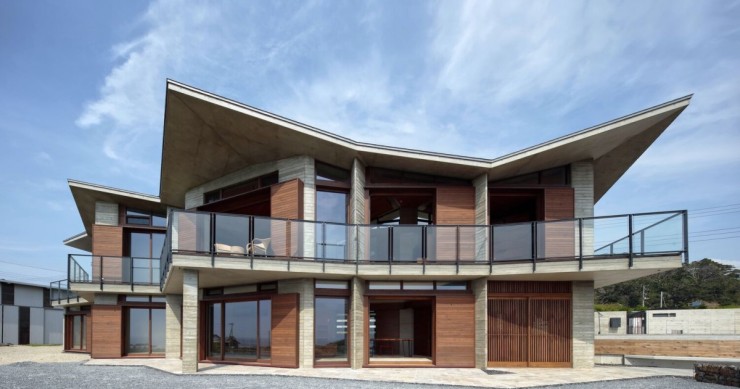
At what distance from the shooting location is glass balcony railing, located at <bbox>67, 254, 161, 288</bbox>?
19.4 m

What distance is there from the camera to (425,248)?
13.6 metres

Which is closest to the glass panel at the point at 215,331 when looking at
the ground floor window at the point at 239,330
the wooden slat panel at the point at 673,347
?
the ground floor window at the point at 239,330

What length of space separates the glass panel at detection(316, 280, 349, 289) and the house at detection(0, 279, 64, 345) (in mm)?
31451

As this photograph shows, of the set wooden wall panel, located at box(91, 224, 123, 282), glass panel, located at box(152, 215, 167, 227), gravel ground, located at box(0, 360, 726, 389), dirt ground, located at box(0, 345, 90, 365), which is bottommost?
dirt ground, located at box(0, 345, 90, 365)

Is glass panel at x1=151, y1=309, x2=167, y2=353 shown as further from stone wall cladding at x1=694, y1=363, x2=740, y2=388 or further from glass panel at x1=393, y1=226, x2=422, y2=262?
Answer: stone wall cladding at x1=694, y1=363, x2=740, y2=388

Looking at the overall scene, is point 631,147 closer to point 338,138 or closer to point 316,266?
point 338,138

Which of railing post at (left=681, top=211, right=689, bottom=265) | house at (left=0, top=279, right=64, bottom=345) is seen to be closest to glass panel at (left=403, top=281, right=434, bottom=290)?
railing post at (left=681, top=211, right=689, bottom=265)

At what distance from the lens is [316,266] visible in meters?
12.9

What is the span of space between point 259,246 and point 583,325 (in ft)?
31.6

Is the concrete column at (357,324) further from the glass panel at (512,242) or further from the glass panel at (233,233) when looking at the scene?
the glass panel at (512,242)

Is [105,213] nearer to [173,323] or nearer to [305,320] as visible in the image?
[173,323]

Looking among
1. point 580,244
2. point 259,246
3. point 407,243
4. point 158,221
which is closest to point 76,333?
point 158,221

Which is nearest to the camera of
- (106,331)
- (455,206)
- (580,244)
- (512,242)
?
(580,244)

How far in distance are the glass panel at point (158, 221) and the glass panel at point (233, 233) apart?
10.5 metres
